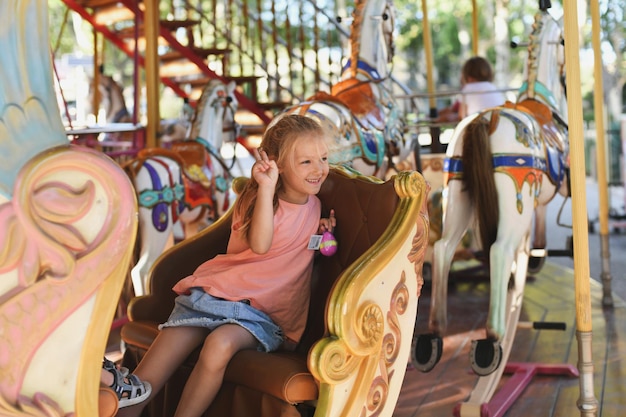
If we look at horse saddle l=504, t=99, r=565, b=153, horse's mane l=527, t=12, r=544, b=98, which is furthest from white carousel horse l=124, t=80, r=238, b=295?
horse's mane l=527, t=12, r=544, b=98

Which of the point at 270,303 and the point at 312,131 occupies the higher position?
the point at 312,131

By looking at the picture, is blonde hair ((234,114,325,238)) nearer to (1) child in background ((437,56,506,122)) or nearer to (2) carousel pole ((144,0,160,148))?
(2) carousel pole ((144,0,160,148))

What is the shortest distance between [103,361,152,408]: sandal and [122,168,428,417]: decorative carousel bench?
0.26 meters

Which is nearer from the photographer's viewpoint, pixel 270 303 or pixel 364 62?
pixel 270 303

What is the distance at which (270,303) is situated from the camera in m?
2.56

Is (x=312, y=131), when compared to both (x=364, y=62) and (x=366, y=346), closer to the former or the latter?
(x=366, y=346)

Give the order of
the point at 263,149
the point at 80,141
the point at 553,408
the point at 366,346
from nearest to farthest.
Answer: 1. the point at 366,346
2. the point at 263,149
3. the point at 553,408
4. the point at 80,141

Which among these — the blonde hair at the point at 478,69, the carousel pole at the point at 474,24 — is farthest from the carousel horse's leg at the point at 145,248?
the carousel pole at the point at 474,24

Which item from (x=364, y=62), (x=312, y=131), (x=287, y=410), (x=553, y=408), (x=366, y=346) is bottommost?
(x=553, y=408)

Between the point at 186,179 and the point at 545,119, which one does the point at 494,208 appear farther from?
the point at 186,179

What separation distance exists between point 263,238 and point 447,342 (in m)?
2.53

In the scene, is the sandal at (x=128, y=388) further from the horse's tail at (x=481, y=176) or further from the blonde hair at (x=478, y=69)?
the blonde hair at (x=478, y=69)

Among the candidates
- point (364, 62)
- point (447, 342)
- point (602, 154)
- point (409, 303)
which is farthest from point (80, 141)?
point (409, 303)

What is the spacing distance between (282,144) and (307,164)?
0.10m
